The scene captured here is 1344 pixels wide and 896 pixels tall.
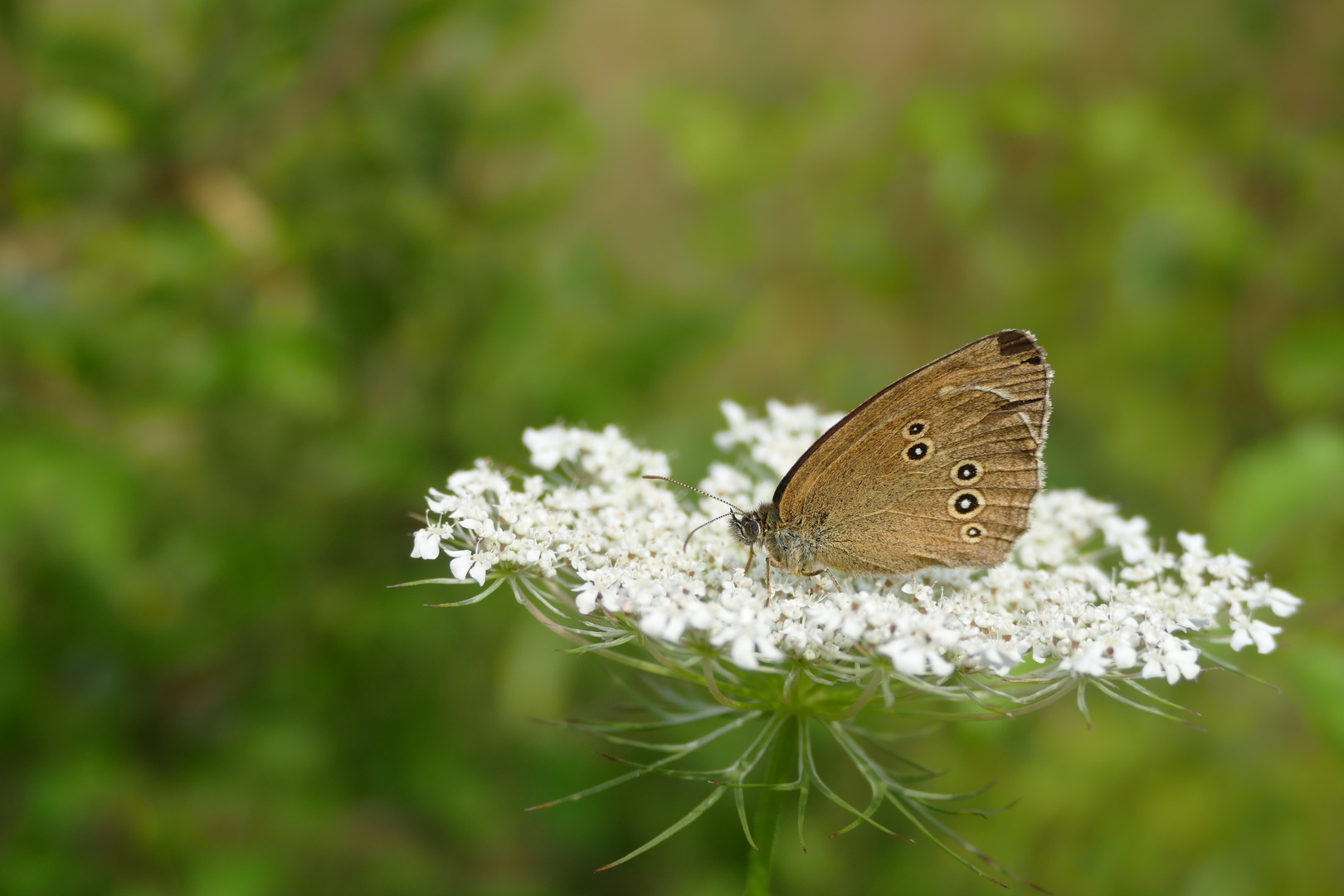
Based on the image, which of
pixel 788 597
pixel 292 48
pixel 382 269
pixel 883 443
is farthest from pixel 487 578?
pixel 292 48

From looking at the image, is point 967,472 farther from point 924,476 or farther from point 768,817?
point 768,817

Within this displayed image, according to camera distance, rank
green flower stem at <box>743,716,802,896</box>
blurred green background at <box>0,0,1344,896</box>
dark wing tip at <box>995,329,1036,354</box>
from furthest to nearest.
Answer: blurred green background at <box>0,0,1344,896</box>
dark wing tip at <box>995,329,1036,354</box>
green flower stem at <box>743,716,802,896</box>

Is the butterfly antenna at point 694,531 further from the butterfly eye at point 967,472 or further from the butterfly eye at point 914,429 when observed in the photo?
the butterfly eye at point 967,472

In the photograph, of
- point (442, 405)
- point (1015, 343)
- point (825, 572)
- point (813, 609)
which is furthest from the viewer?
point (442, 405)

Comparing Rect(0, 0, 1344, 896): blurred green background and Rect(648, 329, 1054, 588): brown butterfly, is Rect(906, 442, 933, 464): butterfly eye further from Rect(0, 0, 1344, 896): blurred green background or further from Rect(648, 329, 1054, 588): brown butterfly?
Rect(0, 0, 1344, 896): blurred green background

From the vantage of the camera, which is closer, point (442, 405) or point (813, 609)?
point (813, 609)

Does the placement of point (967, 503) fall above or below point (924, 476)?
below

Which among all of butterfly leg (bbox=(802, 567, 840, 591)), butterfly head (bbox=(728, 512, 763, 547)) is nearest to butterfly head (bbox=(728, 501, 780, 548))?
butterfly head (bbox=(728, 512, 763, 547))

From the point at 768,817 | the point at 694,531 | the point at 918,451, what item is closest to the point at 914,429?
the point at 918,451
